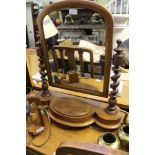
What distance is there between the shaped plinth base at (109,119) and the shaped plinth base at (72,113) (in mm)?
26

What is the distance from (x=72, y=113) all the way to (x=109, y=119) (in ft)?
0.45

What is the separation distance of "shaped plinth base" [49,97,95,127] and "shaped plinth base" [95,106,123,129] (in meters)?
0.03

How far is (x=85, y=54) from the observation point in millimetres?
→ 761

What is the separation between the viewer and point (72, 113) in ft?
2.16

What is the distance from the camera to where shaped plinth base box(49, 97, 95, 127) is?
2.13 ft

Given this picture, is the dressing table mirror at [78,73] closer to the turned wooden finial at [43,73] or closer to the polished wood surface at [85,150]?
the turned wooden finial at [43,73]

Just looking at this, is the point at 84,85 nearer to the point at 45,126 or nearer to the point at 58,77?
the point at 58,77

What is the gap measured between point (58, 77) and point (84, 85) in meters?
0.12

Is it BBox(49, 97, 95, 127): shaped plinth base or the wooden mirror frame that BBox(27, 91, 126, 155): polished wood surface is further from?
the wooden mirror frame

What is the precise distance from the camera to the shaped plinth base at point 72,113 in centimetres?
65

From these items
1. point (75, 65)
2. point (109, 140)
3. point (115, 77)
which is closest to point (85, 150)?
point (109, 140)

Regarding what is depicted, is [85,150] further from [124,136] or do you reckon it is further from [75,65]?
[75,65]
